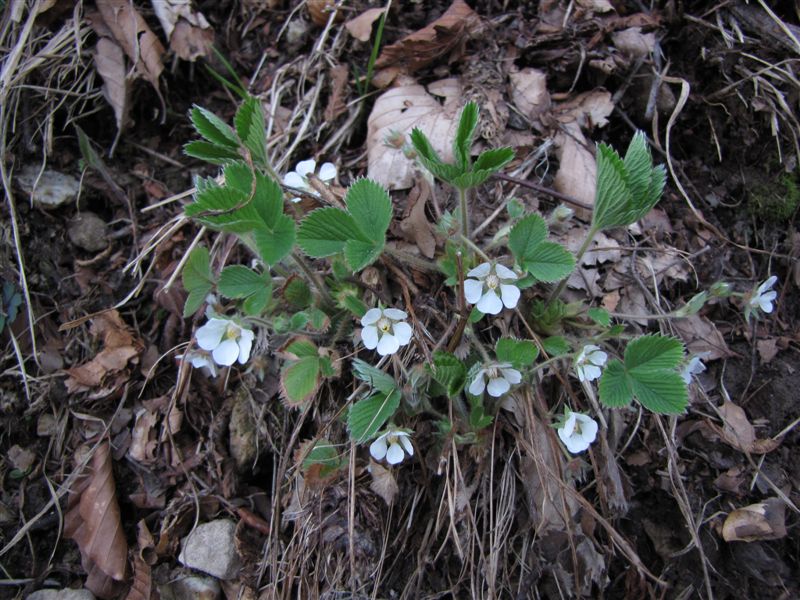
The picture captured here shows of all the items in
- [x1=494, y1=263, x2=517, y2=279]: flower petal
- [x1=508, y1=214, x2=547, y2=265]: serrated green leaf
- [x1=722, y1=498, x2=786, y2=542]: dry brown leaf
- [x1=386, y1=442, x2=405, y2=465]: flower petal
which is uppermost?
[x1=508, y1=214, x2=547, y2=265]: serrated green leaf

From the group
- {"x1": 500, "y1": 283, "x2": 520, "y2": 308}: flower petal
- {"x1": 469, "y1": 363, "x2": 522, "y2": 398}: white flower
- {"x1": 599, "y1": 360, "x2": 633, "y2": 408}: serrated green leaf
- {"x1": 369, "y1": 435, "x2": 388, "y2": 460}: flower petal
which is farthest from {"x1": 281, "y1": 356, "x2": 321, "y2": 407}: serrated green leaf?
{"x1": 599, "y1": 360, "x2": 633, "y2": 408}: serrated green leaf

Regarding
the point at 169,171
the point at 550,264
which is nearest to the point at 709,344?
the point at 550,264

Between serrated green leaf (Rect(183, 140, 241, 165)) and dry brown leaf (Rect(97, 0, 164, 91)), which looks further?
dry brown leaf (Rect(97, 0, 164, 91))

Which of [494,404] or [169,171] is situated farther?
[169,171]

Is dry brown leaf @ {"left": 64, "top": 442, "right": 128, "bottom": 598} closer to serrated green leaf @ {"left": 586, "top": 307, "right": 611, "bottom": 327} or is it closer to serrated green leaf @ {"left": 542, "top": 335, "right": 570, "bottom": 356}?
serrated green leaf @ {"left": 542, "top": 335, "right": 570, "bottom": 356}

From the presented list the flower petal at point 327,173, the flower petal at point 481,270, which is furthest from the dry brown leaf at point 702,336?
the flower petal at point 327,173

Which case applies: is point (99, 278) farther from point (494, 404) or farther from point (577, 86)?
point (577, 86)
